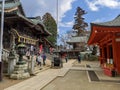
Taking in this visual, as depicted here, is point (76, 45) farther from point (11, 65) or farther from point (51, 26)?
point (11, 65)

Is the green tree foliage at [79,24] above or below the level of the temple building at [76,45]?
above

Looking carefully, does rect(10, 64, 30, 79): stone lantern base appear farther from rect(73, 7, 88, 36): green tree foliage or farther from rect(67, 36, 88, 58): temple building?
rect(73, 7, 88, 36): green tree foliage

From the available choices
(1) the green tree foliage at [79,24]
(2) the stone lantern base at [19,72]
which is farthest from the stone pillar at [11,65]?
(1) the green tree foliage at [79,24]

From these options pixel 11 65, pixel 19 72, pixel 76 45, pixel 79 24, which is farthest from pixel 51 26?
pixel 19 72

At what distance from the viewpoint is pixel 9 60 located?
13.5 meters

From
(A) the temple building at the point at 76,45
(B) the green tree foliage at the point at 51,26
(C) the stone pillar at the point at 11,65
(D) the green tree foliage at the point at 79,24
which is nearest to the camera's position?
(C) the stone pillar at the point at 11,65

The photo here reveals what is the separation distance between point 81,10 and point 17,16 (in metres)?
65.2

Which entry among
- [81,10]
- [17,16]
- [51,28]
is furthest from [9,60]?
[81,10]

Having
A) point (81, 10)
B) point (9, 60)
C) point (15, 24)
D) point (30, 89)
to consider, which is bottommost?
point (30, 89)

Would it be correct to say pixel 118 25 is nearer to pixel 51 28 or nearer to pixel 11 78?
pixel 11 78

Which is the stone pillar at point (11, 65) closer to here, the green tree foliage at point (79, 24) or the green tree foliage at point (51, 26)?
the green tree foliage at point (51, 26)

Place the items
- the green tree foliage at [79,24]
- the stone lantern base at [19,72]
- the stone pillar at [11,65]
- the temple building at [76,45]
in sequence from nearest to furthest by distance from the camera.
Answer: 1. the stone lantern base at [19,72]
2. the stone pillar at [11,65]
3. the temple building at [76,45]
4. the green tree foliage at [79,24]

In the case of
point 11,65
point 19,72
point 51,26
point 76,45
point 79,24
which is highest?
point 79,24

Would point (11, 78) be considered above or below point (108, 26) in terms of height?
below
